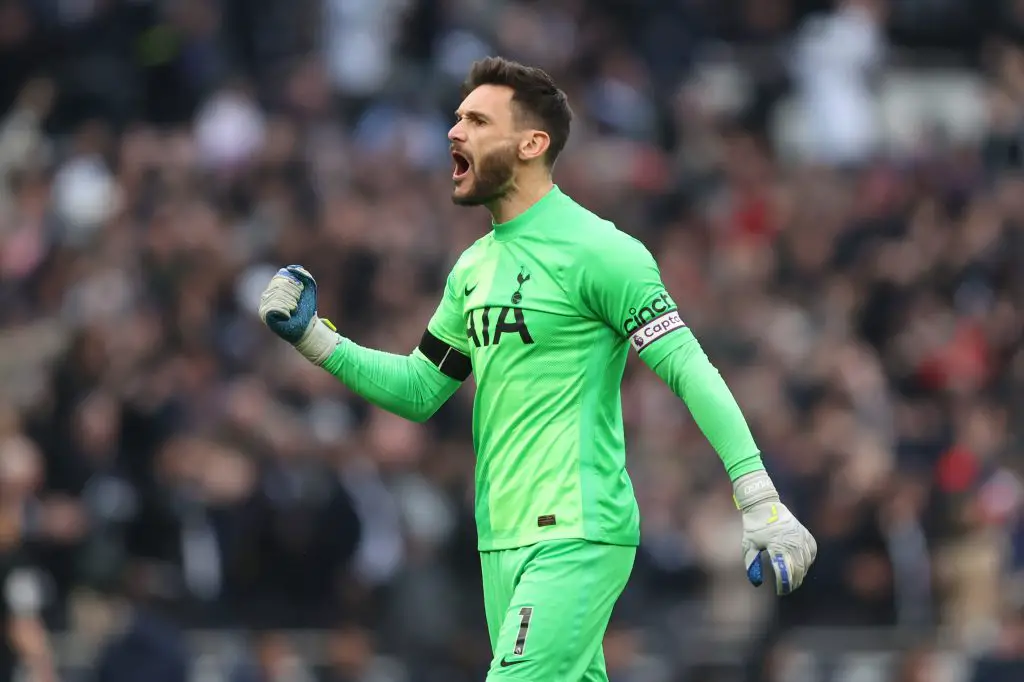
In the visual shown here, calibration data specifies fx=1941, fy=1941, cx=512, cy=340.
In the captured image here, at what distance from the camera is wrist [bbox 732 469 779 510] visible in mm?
6305

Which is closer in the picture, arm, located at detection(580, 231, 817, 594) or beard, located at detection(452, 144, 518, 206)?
arm, located at detection(580, 231, 817, 594)

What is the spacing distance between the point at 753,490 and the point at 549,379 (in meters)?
0.84

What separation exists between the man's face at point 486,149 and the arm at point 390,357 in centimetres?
42

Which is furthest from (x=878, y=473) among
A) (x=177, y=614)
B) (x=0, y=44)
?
(x=0, y=44)

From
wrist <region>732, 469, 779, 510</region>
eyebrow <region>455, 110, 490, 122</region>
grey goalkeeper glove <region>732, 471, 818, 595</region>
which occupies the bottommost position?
grey goalkeeper glove <region>732, 471, 818, 595</region>

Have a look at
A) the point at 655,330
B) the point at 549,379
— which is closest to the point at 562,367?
the point at 549,379

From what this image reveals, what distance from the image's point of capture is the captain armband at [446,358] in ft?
23.7

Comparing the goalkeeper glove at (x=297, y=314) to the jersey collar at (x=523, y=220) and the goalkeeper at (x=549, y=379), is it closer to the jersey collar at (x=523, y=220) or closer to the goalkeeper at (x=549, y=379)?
the goalkeeper at (x=549, y=379)

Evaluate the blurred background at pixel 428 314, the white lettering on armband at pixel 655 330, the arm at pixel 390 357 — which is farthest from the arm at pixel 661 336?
the blurred background at pixel 428 314

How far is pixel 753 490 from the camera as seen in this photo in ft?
20.7

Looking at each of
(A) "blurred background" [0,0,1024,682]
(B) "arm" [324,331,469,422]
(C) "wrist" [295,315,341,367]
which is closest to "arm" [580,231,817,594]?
(B) "arm" [324,331,469,422]

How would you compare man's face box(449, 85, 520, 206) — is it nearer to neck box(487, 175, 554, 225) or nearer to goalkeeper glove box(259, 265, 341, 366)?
neck box(487, 175, 554, 225)

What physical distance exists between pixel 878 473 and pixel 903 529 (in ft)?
1.48

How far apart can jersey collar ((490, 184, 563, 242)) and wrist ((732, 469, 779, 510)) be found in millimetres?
1220
